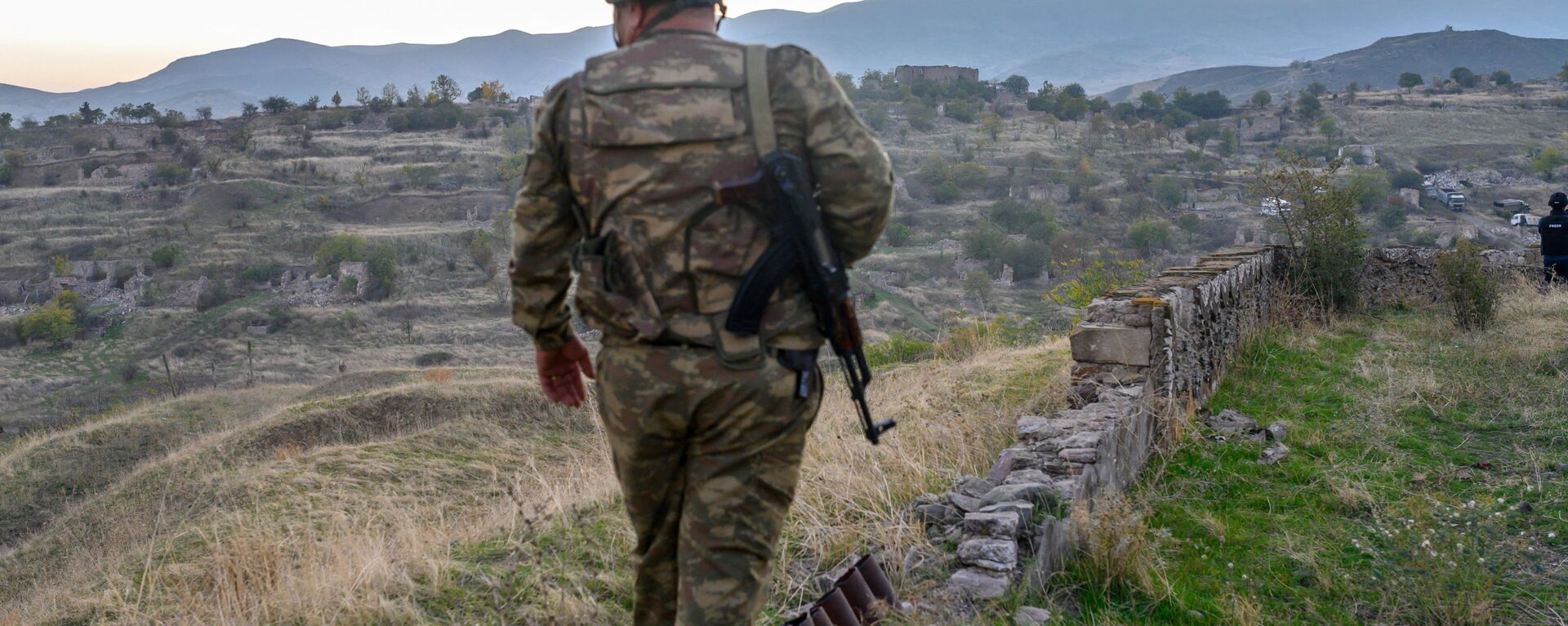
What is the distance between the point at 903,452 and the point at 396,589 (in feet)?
7.17

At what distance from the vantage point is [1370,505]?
4246 millimetres

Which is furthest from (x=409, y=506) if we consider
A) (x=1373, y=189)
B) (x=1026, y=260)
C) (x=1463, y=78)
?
(x=1463, y=78)

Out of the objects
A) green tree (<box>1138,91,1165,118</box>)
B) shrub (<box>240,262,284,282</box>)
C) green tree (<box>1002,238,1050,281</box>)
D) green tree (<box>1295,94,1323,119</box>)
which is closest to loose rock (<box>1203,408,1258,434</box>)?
green tree (<box>1002,238,1050,281</box>)

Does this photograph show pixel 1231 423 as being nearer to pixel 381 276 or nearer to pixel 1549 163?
pixel 381 276

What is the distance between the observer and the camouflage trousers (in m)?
1.99

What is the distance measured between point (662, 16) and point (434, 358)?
32388 mm

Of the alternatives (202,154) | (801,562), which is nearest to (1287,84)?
(202,154)

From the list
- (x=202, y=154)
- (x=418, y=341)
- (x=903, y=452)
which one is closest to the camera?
(x=903, y=452)

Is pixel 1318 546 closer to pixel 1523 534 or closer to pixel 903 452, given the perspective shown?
pixel 1523 534

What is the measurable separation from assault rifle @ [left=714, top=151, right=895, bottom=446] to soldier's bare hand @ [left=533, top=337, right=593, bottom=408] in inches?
18.3

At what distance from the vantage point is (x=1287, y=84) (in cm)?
14800

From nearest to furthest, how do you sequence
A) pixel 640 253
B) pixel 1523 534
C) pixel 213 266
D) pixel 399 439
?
pixel 640 253, pixel 1523 534, pixel 399 439, pixel 213 266

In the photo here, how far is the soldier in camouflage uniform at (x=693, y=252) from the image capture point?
77.9 inches

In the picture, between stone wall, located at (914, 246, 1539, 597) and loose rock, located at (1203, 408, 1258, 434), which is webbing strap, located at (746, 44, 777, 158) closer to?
stone wall, located at (914, 246, 1539, 597)
